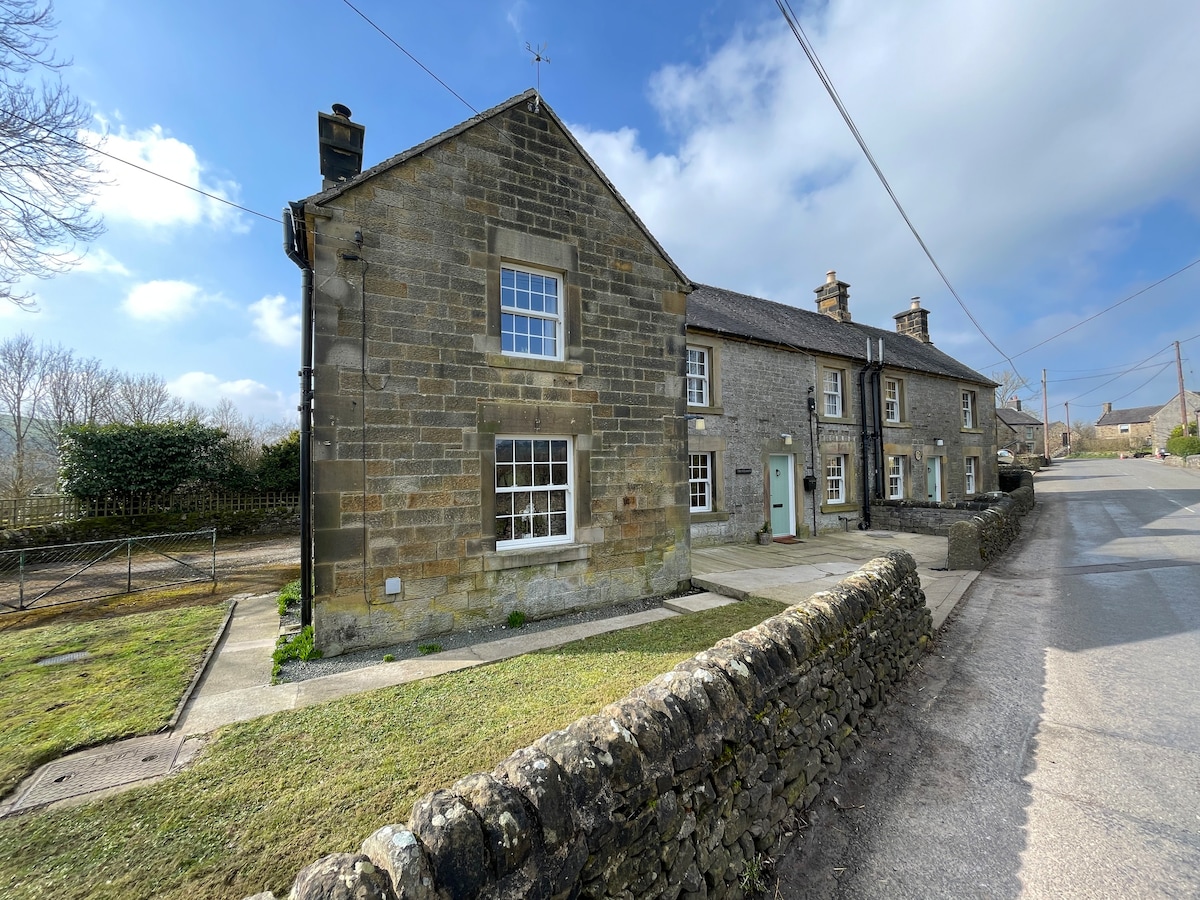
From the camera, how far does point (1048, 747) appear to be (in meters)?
4.27

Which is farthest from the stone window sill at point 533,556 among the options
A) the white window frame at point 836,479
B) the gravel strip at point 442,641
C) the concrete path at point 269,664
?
the white window frame at point 836,479

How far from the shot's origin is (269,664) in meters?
5.80

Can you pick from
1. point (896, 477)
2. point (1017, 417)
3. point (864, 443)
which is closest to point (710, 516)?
point (864, 443)

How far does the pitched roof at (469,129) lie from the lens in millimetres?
6281

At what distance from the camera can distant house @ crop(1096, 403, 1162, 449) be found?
8484cm

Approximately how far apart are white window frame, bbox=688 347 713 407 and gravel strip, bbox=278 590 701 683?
687 cm

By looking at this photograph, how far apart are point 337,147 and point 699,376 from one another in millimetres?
9656

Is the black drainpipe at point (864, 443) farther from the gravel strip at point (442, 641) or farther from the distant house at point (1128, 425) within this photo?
the distant house at point (1128, 425)

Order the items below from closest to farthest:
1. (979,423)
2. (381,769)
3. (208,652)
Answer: (381,769) < (208,652) < (979,423)

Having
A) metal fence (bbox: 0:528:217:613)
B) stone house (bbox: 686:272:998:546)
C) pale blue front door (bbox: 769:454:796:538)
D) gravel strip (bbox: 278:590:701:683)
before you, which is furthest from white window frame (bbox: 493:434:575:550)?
pale blue front door (bbox: 769:454:796:538)

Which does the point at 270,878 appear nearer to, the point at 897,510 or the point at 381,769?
the point at 381,769

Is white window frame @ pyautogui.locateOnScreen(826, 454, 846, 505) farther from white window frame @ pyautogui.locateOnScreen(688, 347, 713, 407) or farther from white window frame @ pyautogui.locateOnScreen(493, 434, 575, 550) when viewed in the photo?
white window frame @ pyautogui.locateOnScreen(493, 434, 575, 550)

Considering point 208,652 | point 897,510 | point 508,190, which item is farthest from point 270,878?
point 897,510

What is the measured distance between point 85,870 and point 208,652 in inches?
155
